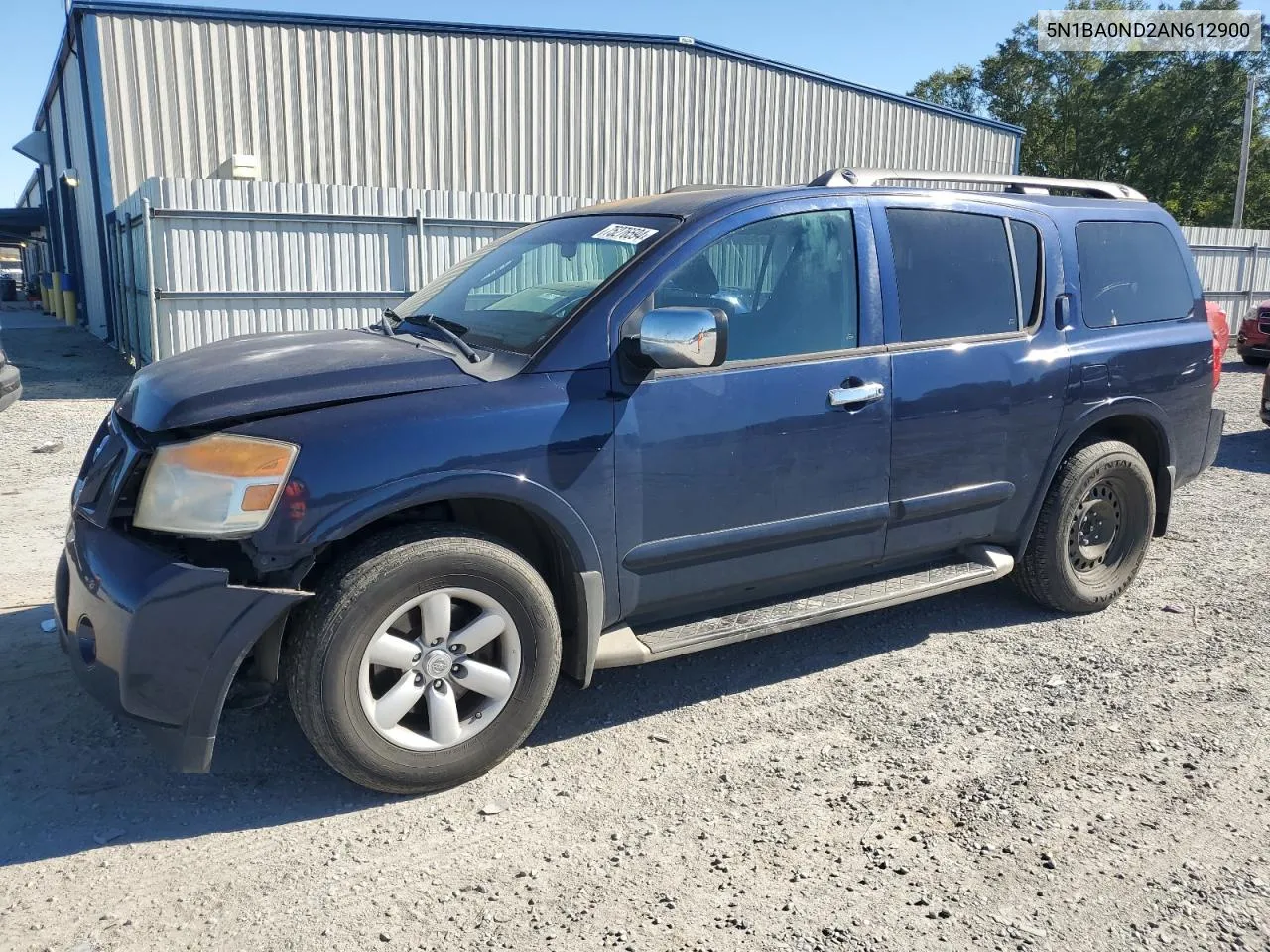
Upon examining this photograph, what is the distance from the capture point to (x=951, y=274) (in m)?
4.13

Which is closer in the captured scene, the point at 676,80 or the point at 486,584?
the point at 486,584

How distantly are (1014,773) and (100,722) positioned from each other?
10.3ft

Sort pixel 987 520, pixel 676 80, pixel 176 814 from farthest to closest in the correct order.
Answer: pixel 676 80, pixel 987 520, pixel 176 814

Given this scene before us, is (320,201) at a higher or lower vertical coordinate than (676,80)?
lower

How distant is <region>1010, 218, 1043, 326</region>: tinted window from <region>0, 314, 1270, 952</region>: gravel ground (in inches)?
57.8

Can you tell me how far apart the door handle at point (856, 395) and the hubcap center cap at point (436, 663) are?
1639 millimetres

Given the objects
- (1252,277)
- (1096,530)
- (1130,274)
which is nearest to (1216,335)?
(1130,274)

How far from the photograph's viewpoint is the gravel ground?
2566 millimetres

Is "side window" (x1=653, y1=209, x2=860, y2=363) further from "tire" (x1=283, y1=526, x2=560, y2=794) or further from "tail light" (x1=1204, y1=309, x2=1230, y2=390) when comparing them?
"tail light" (x1=1204, y1=309, x2=1230, y2=390)

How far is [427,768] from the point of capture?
3.10 meters

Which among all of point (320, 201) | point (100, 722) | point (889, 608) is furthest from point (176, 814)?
point (320, 201)

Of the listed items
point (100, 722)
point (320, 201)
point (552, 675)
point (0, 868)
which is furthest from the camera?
point (320, 201)

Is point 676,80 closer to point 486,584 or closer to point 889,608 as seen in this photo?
point 889,608

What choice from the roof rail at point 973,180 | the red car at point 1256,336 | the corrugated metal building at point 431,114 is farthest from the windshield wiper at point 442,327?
the red car at point 1256,336
